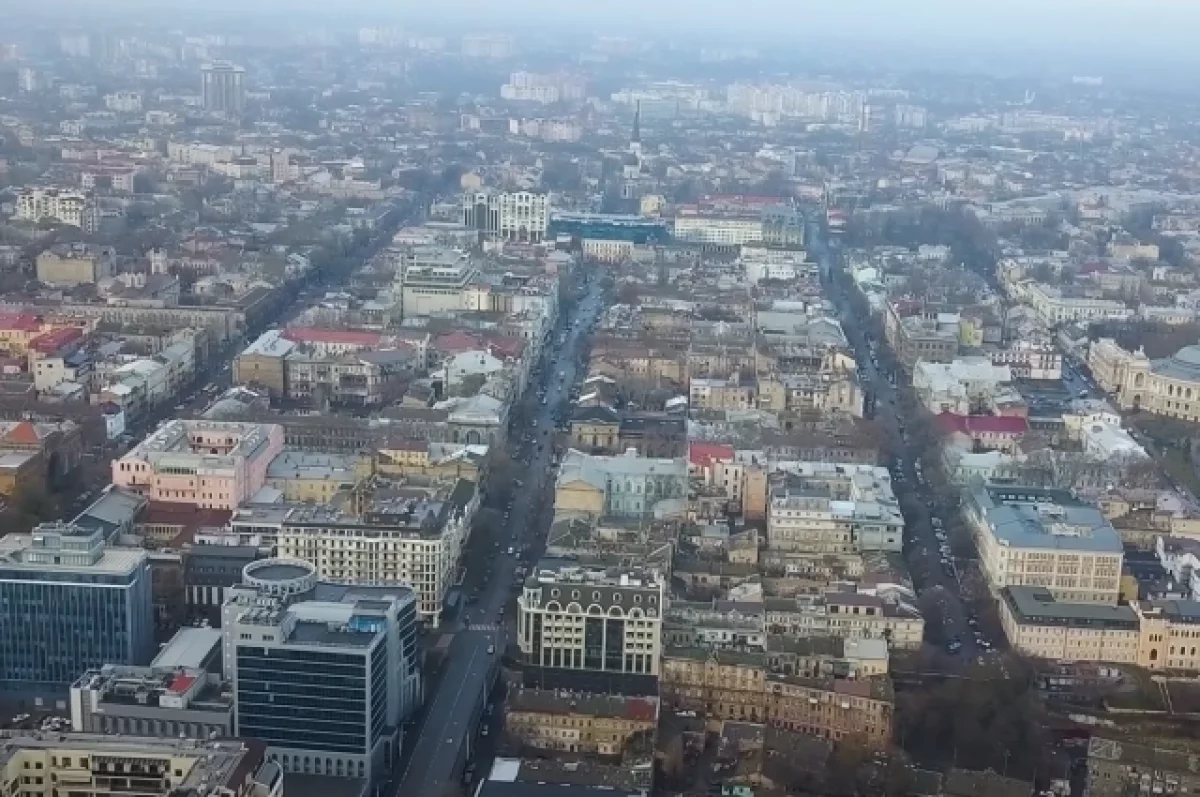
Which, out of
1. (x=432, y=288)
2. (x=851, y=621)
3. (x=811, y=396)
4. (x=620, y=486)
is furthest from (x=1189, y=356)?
(x=432, y=288)

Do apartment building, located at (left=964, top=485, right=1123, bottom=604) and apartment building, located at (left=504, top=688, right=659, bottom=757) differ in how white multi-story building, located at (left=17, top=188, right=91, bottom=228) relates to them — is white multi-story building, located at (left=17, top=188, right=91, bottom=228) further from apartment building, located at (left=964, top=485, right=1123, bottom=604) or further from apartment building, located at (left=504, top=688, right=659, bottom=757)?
apartment building, located at (left=504, top=688, right=659, bottom=757)

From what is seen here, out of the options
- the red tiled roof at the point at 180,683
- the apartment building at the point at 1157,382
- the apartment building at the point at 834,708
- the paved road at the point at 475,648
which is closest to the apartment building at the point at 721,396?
the paved road at the point at 475,648

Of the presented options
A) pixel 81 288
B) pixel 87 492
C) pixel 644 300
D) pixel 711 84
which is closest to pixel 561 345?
pixel 644 300

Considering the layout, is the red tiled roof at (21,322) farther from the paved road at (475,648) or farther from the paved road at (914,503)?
the paved road at (914,503)

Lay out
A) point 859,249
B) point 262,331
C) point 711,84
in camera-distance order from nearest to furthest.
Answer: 1. point 262,331
2. point 859,249
3. point 711,84

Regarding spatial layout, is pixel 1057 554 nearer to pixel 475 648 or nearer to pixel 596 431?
pixel 475 648

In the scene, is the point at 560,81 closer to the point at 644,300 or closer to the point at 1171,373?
the point at 644,300

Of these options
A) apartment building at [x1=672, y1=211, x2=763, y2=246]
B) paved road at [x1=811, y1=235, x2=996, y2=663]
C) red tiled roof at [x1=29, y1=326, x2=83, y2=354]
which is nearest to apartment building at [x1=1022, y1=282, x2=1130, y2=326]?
paved road at [x1=811, y1=235, x2=996, y2=663]
